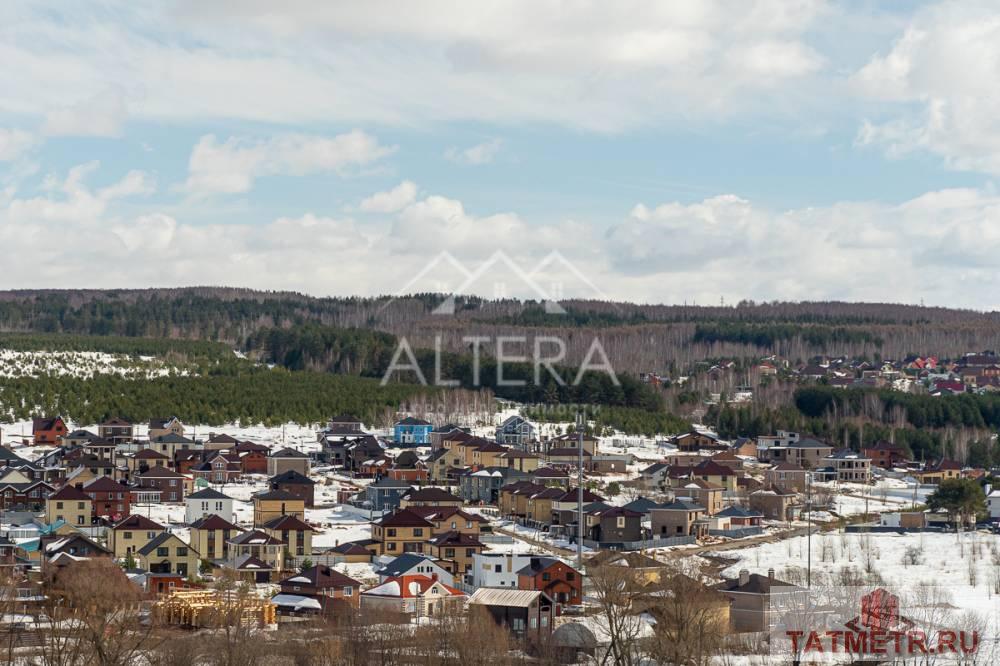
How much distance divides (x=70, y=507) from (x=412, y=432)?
2878cm

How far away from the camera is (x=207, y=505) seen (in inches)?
2158

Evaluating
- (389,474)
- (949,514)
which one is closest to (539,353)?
(389,474)

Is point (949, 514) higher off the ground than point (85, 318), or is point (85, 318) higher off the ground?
point (85, 318)

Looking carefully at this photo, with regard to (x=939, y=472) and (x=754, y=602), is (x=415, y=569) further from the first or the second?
(x=939, y=472)

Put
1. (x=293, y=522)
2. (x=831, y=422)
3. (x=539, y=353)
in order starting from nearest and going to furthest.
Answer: (x=293, y=522)
(x=831, y=422)
(x=539, y=353)

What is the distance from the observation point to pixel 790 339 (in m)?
152

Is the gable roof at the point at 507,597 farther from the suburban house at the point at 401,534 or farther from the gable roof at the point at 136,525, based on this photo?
the gable roof at the point at 136,525

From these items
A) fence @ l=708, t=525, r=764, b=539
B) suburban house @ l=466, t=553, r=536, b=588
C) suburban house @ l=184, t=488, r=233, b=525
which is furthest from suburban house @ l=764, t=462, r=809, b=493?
suburban house @ l=466, t=553, r=536, b=588

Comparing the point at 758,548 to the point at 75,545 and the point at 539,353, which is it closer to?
the point at 75,545

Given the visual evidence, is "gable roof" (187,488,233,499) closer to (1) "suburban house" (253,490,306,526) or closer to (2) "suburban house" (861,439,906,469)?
(1) "suburban house" (253,490,306,526)

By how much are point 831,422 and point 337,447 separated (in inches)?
1327

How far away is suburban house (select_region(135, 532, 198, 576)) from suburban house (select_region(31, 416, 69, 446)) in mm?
28543

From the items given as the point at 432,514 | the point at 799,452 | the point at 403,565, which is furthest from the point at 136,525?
the point at 799,452

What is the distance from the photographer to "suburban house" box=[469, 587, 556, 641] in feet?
122
